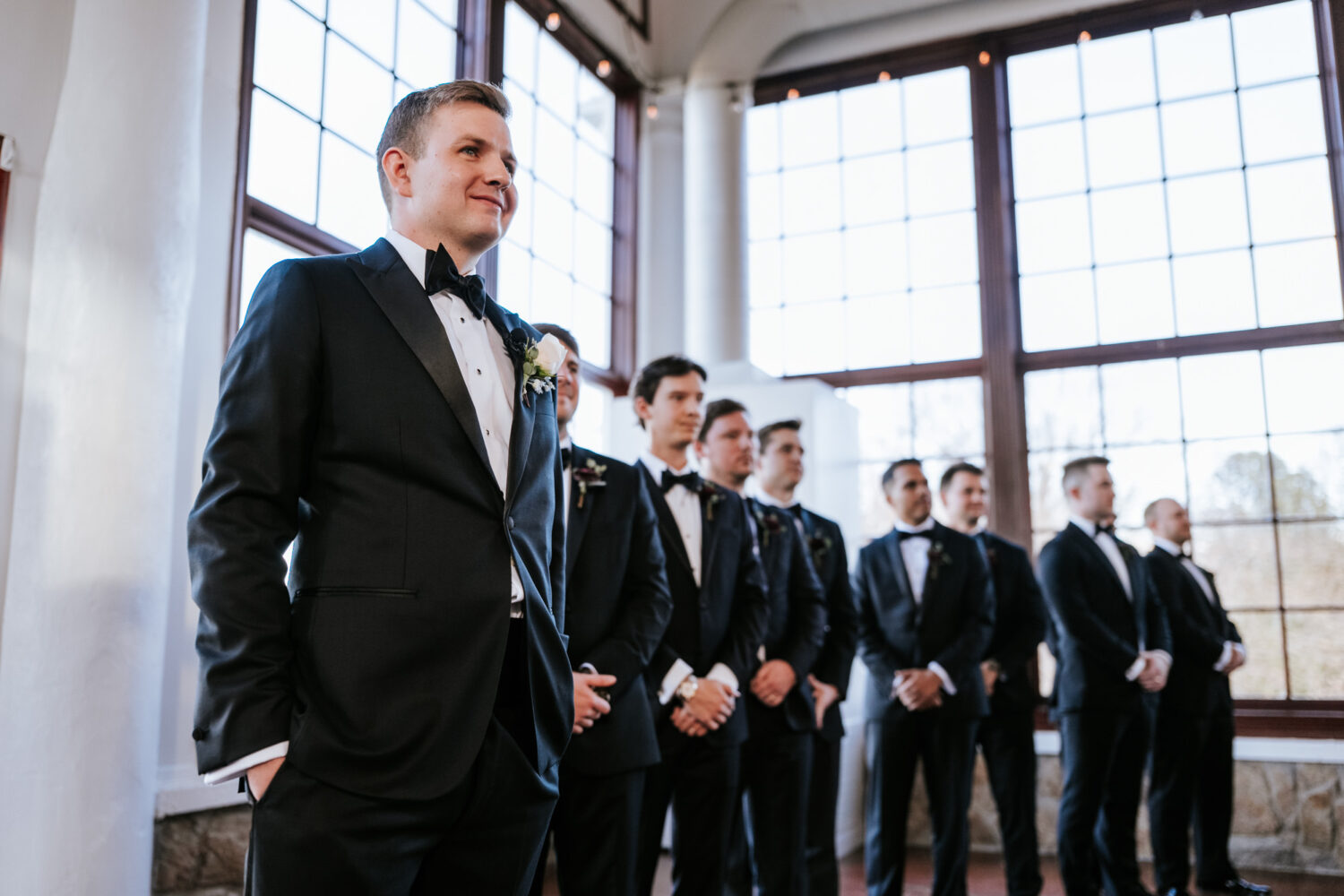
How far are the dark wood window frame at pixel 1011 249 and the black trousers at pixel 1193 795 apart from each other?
754 millimetres

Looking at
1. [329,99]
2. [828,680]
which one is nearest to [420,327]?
[828,680]

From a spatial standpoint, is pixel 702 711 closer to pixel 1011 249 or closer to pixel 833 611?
pixel 833 611

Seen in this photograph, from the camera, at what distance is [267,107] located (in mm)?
4418

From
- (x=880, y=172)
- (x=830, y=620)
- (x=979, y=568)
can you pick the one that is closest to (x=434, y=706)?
(x=830, y=620)

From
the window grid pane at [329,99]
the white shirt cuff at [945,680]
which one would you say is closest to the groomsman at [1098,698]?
the white shirt cuff at [945,680]

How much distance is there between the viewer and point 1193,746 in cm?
Result: 510

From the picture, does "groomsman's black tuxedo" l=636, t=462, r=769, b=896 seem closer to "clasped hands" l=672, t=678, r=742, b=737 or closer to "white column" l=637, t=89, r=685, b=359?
"clasped hands" l=672, t=678, r=742, b=737

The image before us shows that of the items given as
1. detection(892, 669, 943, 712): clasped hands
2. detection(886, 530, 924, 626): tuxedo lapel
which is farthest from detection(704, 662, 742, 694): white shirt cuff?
detection(886, 530, 924, 626): tuxedo lapel

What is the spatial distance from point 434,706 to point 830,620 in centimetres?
299

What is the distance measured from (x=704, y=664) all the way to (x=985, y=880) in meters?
2.79

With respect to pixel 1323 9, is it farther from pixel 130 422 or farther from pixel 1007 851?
pixel 130 422

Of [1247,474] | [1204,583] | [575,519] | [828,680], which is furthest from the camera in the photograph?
[1247,474]

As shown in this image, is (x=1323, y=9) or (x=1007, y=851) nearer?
(x=1007, y=851)

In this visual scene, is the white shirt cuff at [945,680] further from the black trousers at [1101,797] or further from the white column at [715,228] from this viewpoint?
the white column at [715,228]
